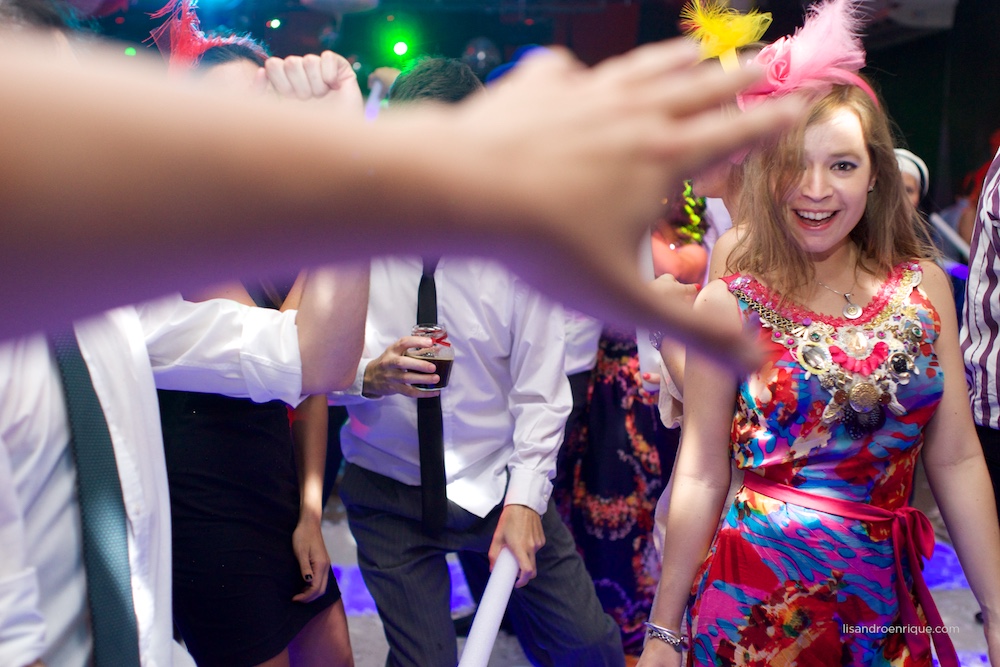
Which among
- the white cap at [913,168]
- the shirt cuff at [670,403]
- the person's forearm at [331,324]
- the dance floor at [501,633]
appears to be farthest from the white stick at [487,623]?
the white cap at [913,168]

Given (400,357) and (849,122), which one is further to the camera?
(400,357)

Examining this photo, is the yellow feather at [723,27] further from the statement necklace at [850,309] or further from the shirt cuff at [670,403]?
the shirt cuff at [670,403]

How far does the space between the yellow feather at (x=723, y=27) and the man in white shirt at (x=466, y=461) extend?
2.11ft

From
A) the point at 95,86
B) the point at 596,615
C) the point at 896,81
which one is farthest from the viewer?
the point at 896,81

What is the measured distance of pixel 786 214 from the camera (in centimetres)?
161

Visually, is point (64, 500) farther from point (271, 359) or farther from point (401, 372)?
point (401, 372)

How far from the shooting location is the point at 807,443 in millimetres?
1486

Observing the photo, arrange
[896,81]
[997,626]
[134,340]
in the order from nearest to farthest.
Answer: [134,340]
[997,626]
[896,81]

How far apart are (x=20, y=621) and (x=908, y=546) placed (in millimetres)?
1421

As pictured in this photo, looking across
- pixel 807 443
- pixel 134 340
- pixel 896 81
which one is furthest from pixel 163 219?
pixel 896 81

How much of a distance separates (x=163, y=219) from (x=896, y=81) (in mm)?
7827

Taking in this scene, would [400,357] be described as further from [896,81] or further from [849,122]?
[896,81]

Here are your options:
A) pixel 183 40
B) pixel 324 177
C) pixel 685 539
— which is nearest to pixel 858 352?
pixel 685 539

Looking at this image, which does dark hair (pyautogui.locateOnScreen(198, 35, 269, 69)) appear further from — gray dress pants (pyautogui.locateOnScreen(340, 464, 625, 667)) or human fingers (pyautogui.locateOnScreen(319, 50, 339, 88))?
gray dress pants (pyautogui.locateOnScreen(340, 464, 625, 667))
